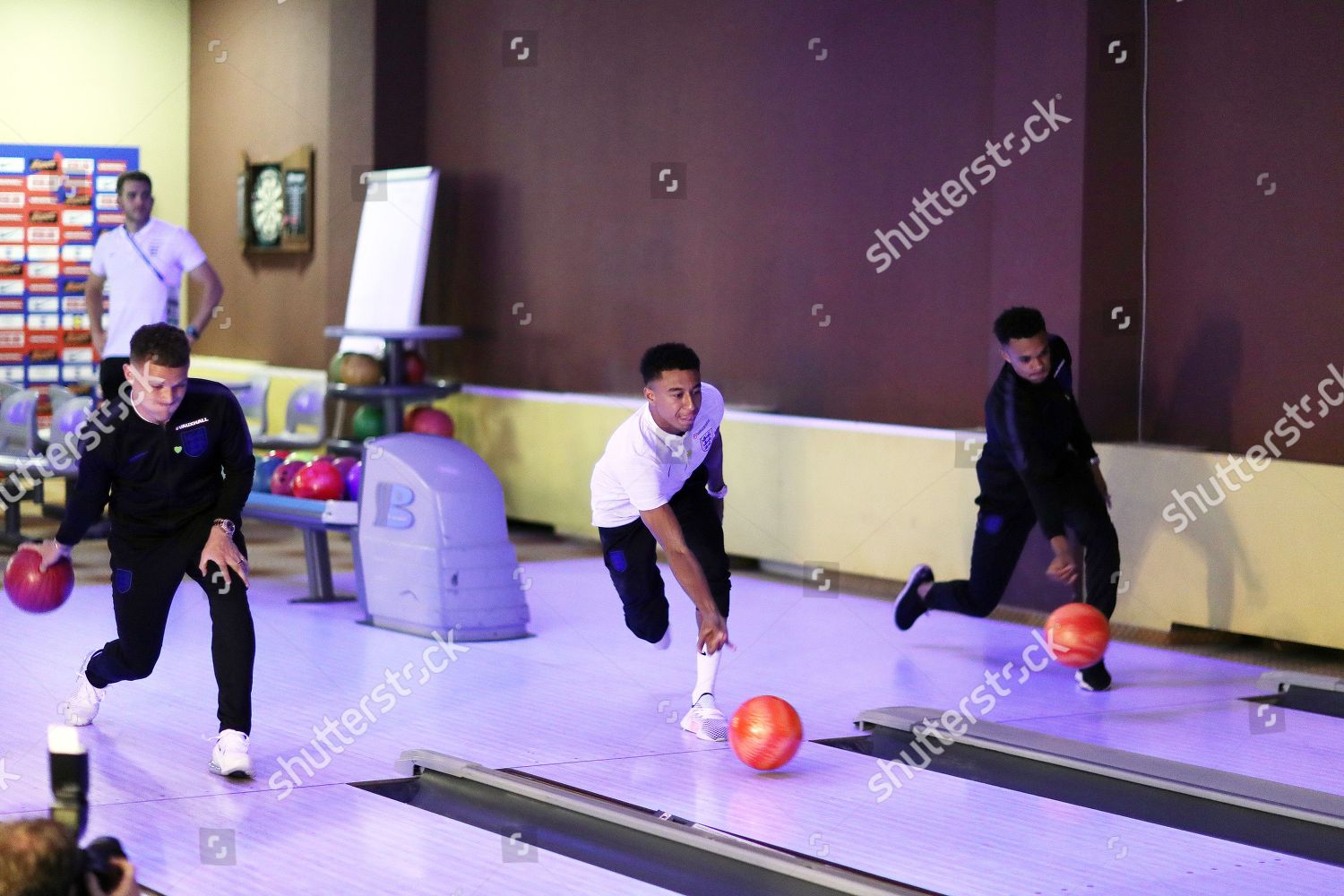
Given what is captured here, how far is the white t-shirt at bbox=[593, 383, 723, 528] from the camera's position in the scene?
4.20 m

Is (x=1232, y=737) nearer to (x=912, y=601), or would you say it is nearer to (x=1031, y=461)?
(x=1031, y=461)

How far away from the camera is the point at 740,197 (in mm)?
7809

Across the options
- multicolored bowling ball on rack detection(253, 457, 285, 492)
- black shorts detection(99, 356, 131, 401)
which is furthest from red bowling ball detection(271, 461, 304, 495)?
black shorts detection(99, 356, 131, 401)

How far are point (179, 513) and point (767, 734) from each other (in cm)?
148

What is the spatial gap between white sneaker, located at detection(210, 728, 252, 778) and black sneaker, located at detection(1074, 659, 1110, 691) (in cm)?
251

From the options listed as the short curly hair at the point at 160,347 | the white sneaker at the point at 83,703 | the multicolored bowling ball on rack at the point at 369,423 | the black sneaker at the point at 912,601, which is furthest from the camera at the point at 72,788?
the multicolored bowling ball on rack at the point at 369,423

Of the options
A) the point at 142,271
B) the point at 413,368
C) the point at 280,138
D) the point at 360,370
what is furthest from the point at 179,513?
the point at 280,138

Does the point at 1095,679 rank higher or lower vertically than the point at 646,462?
lower

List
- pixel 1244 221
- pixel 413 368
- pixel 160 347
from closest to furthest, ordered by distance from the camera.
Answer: pixel 160 347 < pixel 1244 221 < pixel 413 368

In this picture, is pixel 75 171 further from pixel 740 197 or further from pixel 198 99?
pixel 740 197

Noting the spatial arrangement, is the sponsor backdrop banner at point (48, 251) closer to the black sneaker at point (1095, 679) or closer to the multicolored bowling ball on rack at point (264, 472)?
the multicolored bowling ball on rack at point (264, 472)

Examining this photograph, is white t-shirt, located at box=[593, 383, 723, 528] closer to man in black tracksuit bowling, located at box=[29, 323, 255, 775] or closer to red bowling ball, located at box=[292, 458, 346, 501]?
man in black tracksuit bowling, located at box=[29, 323, 255, 775]

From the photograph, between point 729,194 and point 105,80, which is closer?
point 729,194

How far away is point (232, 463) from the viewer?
4.02 metres
